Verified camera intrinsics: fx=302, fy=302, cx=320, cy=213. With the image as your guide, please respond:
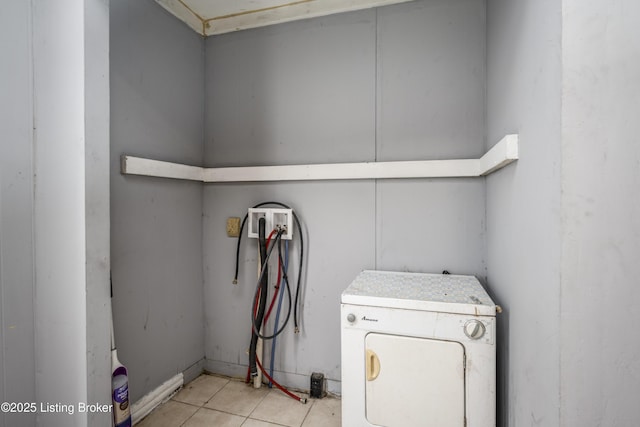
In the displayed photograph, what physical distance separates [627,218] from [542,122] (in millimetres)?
313

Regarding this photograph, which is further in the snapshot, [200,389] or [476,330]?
[200,389]

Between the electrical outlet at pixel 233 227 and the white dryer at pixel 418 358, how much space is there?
3.29 feet

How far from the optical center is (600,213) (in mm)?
714

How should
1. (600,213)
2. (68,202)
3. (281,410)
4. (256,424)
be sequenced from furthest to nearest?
(281,410) → (256,424) → (68,202) → (600,213)

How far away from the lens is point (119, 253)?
1.53 metres

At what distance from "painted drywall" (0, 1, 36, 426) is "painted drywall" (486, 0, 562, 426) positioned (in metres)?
1.65

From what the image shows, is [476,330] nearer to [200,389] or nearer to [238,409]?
[238,409]

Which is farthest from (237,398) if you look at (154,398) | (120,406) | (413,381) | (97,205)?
(97,205)

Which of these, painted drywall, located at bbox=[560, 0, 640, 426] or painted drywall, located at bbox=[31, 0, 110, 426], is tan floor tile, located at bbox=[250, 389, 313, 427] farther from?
painted drywall, located at bbox=[560, 0, 640, 426]

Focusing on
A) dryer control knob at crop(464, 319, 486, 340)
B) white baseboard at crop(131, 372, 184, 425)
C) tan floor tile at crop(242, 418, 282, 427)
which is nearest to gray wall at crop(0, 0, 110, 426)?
white baseboard at crop(131, 372, 184, 425)

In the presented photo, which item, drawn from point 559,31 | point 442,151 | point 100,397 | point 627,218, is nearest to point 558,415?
point 627,218

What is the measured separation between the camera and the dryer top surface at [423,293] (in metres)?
1.17

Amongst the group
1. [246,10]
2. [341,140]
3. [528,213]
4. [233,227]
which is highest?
[246,10]

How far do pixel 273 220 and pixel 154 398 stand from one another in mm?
1202
